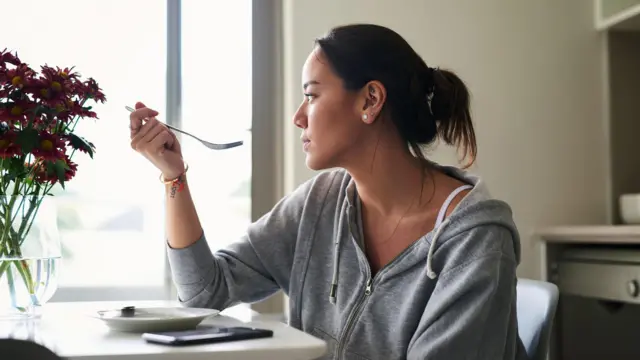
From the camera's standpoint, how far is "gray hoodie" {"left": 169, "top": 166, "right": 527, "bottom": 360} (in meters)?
1.04

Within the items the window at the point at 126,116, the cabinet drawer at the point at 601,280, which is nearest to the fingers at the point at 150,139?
the window at the point at 126,116

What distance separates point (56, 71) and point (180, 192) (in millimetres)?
330

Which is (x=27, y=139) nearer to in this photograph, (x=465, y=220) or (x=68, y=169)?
(x=68, y=169)

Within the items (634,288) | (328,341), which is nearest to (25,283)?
(328,341)

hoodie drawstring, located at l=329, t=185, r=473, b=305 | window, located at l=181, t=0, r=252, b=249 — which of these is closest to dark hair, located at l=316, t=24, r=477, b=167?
hoodie drawstring, located at l=329, t=185, r=473, b=305

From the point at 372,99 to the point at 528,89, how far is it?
0.99 meters

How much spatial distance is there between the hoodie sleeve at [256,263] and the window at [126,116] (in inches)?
26.4

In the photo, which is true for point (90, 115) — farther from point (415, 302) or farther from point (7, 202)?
point (415, 302)

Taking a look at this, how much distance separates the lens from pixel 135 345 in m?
0.76

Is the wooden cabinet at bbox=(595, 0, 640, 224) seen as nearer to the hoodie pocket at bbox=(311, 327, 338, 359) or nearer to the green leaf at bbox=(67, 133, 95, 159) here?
the hoodie pocket at bbox=(311, 327, 338, 359)

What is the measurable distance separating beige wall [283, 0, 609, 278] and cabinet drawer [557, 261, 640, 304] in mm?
98

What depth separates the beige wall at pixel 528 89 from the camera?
2055 mm

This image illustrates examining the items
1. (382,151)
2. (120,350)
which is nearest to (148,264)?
(382,151)

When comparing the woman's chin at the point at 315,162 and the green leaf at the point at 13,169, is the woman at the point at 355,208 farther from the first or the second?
the green leaf at the point at 13,169
